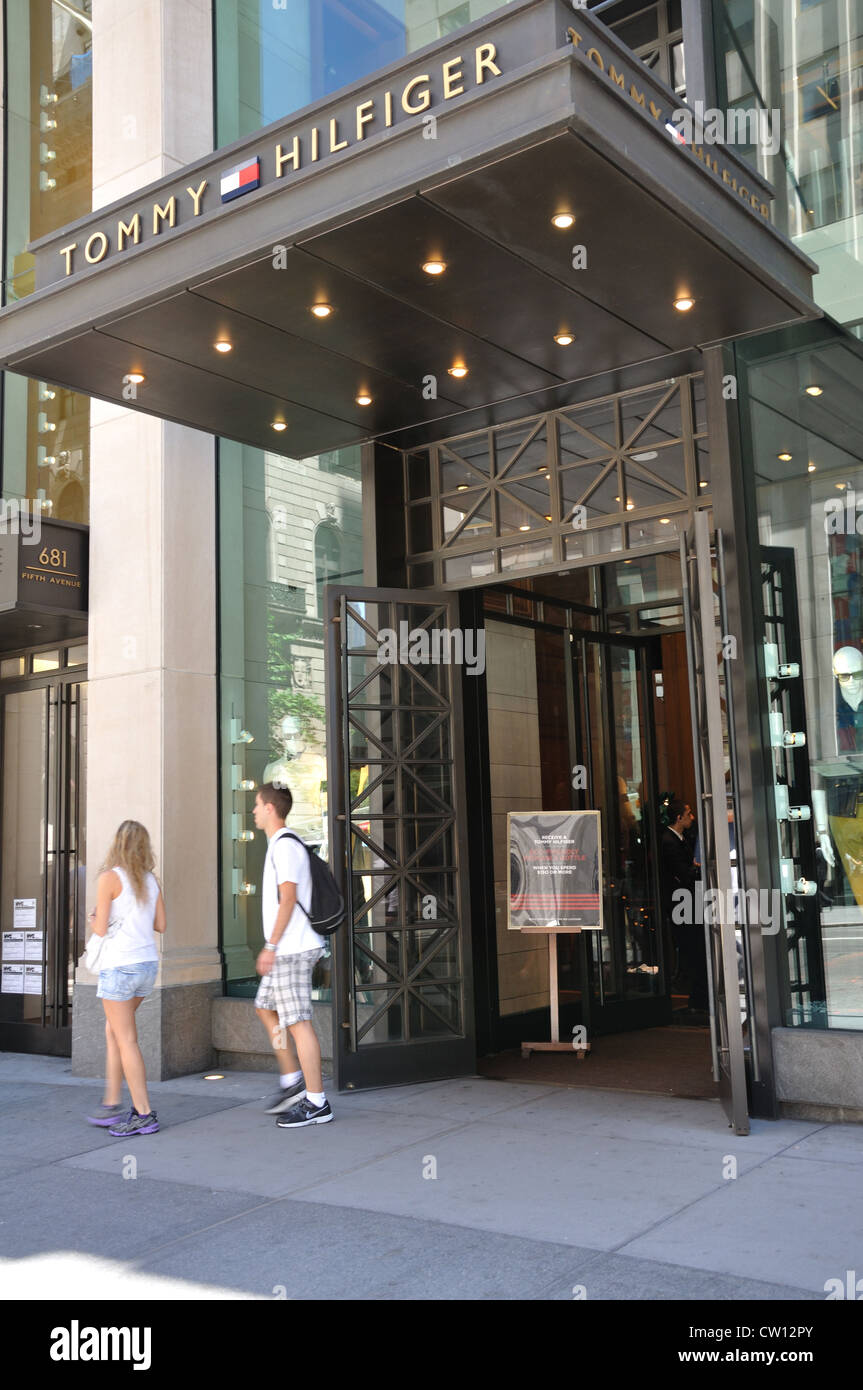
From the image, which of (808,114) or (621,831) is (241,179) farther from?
(621,831)

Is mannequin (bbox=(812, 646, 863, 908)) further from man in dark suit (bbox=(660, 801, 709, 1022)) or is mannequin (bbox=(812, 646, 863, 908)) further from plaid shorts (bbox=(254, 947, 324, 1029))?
man in dark suit (bbox=(660, 801, 709, 1022))

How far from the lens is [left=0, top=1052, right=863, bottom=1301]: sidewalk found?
443 cm

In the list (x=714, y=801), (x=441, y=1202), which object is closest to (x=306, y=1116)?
(x=441, y=1202)

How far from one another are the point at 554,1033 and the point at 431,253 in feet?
18.2

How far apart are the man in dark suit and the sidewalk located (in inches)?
120

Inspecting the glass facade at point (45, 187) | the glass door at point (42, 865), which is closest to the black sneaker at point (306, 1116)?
the glass door at point (42, 865)

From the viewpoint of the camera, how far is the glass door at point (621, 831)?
970 centimetres

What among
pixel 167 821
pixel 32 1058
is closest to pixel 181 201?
pixel 167 821

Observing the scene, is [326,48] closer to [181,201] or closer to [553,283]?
[181,201]

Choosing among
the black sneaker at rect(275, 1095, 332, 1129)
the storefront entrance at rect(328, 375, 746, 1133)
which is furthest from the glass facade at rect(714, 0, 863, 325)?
the black sneaker at rect(275, 1095, 332, 1129)

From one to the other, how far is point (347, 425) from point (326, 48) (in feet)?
11.2

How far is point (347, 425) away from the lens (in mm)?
8594

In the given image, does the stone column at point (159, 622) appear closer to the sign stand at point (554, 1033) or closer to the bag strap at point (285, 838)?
the bag strap at point (285, 838)

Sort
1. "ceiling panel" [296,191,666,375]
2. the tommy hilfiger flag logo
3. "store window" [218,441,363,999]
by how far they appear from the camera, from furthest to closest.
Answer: "store window" [218,441,363,999] < the tommy hilfiger flag logo < "ceiling panel" [296,191,666,375]
